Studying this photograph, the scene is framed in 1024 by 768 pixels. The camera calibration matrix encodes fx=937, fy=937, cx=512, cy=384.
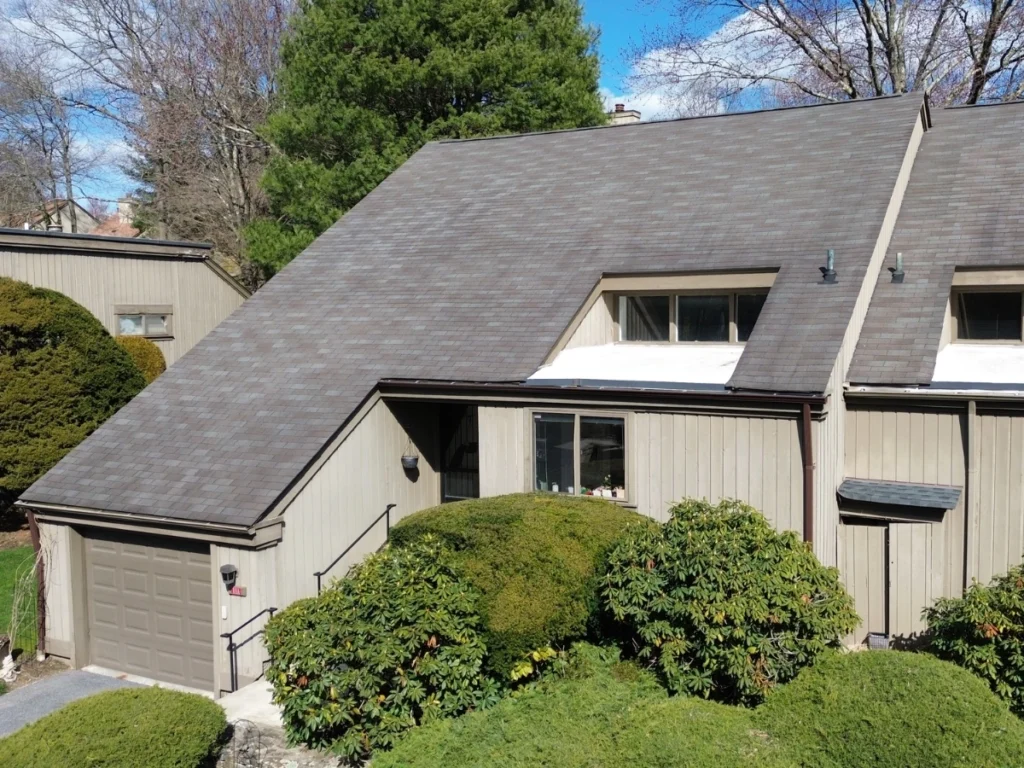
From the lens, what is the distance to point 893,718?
22.5 ft

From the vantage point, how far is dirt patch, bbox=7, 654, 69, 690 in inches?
461

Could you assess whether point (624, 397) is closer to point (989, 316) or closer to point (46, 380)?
point (989, 316)

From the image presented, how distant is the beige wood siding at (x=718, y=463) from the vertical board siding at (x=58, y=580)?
7308mm

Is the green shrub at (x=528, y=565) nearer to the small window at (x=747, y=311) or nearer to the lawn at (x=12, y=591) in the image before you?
the small window at (x=747, y=311)

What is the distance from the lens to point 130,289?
21000 millimetres

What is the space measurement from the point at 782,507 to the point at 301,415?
6.11 metres

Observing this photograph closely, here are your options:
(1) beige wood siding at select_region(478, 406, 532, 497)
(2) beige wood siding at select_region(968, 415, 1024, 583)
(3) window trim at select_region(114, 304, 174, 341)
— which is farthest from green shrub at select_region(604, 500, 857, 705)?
(3) window trim at select_region(114, 304, 174, 341)

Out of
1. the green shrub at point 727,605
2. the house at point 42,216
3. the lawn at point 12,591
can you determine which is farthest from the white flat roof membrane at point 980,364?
the house at point 42,216

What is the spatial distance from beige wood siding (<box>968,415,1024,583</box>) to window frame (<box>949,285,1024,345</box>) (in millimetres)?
2273

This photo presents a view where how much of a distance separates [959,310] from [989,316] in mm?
374

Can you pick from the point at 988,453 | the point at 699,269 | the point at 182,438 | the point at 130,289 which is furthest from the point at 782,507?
the point at 130,289

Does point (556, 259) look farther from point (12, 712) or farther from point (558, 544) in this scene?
point (12, 712)

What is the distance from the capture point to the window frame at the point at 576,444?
11.4 meters

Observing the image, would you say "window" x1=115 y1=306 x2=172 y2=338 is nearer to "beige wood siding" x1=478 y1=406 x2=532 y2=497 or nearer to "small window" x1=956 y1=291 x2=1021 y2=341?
"beige wood siding" x1=478 y1=406 x2=532 y2=497
